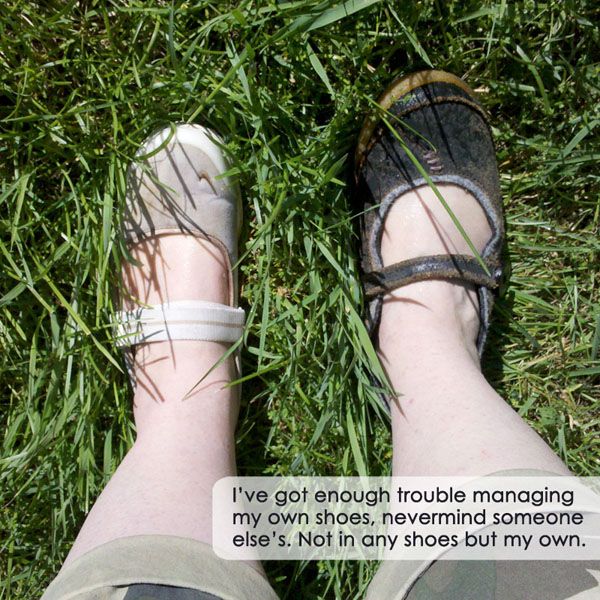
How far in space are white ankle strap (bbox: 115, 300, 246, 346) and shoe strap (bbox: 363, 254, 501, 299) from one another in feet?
0.96

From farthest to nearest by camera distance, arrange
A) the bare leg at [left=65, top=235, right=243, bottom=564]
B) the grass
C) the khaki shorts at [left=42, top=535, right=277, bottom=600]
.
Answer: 1. the grass
2. the bare leg at [left=65, top=235, right=243, bottom=564]
3. the khaki shorts at [left=42, top=535, right=277, bottom=600]

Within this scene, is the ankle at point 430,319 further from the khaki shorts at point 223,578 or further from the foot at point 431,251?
the khaki shorts at point 223,578

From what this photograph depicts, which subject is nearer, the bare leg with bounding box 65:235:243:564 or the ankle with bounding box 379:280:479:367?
the bare leg with bounding box 65:235:243:564

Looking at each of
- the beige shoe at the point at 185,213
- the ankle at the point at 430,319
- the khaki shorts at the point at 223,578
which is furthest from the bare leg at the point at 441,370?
the beige shoe at the point at 185,213

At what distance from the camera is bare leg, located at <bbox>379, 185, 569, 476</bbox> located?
1014 millimetres

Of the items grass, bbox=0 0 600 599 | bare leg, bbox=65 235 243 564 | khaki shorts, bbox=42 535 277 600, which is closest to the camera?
khaki shorts, bbox=42 535 277 600

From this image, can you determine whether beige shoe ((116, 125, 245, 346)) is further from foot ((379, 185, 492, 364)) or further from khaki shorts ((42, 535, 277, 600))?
khaki shorts ((42, 535, 277, 600))

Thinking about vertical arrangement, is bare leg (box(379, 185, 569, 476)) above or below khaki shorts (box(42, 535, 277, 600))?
above

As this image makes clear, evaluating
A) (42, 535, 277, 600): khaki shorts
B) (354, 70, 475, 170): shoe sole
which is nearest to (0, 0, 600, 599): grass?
(354, 70, 475, 170): shoe sole


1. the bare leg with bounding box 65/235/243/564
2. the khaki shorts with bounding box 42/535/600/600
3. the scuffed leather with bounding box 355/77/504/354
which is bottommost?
the khaki shorts with bounding box 42/535/600/600

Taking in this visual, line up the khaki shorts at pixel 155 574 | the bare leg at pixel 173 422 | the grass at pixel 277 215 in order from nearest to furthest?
1. the khaki shorts at pixel 155 574
2. the bare leg at pixel 173 422
3. the grass at pixel 277 215

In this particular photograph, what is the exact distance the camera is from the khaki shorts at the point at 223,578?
85 cm

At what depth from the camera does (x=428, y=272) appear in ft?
4.08

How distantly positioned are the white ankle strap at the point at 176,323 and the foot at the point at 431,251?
0.31 m
